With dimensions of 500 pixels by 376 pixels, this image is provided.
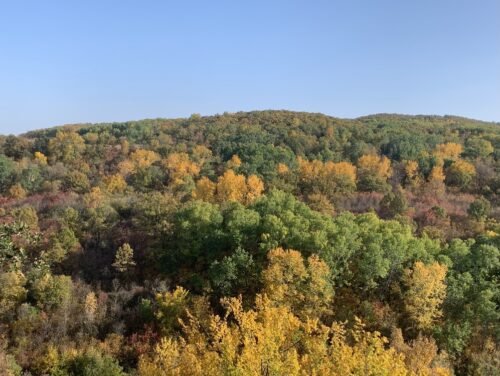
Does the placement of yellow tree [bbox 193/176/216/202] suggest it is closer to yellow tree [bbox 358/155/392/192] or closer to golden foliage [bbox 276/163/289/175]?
golden foliage [bbox 276/163/289/175]

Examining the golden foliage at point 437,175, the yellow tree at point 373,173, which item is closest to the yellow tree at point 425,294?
the yellow tree at point 373,173

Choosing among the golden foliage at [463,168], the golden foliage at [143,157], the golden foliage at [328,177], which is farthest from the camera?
the golden foliage at [143,157]

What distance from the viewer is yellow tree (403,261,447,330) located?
3144 cm

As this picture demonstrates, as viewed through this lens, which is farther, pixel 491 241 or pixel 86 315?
pixel 491 241

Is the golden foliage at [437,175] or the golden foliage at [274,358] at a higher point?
the golden foliage at [437,175]

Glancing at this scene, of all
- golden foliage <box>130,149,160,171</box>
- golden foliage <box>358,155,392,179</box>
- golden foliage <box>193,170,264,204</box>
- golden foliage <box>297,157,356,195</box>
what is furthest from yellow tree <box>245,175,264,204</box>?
golden foliage <box>130,149,160,171</box>

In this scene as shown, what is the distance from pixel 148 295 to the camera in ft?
132

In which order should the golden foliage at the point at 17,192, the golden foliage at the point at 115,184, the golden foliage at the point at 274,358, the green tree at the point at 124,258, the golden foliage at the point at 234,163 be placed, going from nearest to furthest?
1. the golden foliage at the point at 274,358
2. the green tree at the point at 124,258
3. the golden foliage at the point at 115,184
4. the golden foliage at the point at 17,192
5. the golden foliage at the point at 234,163

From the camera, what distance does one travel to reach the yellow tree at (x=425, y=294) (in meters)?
31.4

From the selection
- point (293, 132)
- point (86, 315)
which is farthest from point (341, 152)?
point (86, 315)

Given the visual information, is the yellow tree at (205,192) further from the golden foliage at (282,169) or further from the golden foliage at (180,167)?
the golden foliage at (282,169)

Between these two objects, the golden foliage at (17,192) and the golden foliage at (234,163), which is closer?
the golden foliage at (17,192)

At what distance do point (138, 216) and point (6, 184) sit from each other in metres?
49.7

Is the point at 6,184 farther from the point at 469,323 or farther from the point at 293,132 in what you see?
the point at 469,323
